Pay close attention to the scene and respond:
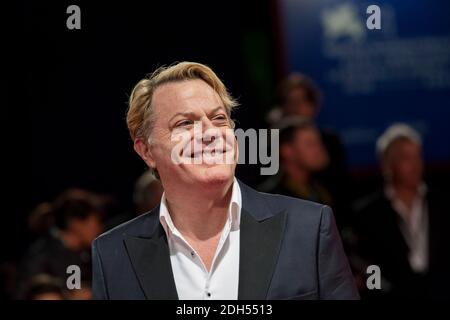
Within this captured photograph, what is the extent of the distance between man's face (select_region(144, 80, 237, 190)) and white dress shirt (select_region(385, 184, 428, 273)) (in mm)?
1090

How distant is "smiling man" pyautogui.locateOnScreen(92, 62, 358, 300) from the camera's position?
1.61 metres

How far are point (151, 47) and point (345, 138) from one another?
4.18 ft

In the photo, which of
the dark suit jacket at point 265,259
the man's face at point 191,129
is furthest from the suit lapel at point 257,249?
the man's face at point 191,129

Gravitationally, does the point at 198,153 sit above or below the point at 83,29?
below

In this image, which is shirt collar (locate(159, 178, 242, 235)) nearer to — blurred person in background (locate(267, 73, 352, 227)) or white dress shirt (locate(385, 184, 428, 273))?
blurred person in background (locate(267, 73, 352, 227))

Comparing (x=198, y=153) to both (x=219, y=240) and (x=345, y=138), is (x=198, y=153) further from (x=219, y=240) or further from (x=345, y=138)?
(x=345, y=138)

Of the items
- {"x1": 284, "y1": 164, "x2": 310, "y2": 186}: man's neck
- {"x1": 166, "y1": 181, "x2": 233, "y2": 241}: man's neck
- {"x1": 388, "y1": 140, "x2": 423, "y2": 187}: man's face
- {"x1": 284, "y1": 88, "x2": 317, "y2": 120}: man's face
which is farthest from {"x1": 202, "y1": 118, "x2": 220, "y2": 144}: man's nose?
{"x1": 388, "y1": 140, "x2": 423, "y2": 187}: man's face

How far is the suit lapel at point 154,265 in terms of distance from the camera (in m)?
1.62

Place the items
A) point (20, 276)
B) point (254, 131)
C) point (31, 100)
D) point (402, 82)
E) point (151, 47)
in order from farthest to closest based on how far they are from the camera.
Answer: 1. point (402, 82)
2. point (20, 276)
3. point (31, 100)
4. point (151, 47)
5. point (254, 131)

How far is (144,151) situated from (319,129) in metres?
1.04

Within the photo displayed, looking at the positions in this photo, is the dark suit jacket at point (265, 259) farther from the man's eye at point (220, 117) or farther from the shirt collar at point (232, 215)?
the man's eye at point (220, 117)

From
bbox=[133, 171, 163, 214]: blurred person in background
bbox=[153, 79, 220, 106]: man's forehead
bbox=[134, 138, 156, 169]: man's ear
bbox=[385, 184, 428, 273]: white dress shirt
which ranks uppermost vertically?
bbox=[153, 79, 220, 106]: man's forehead
